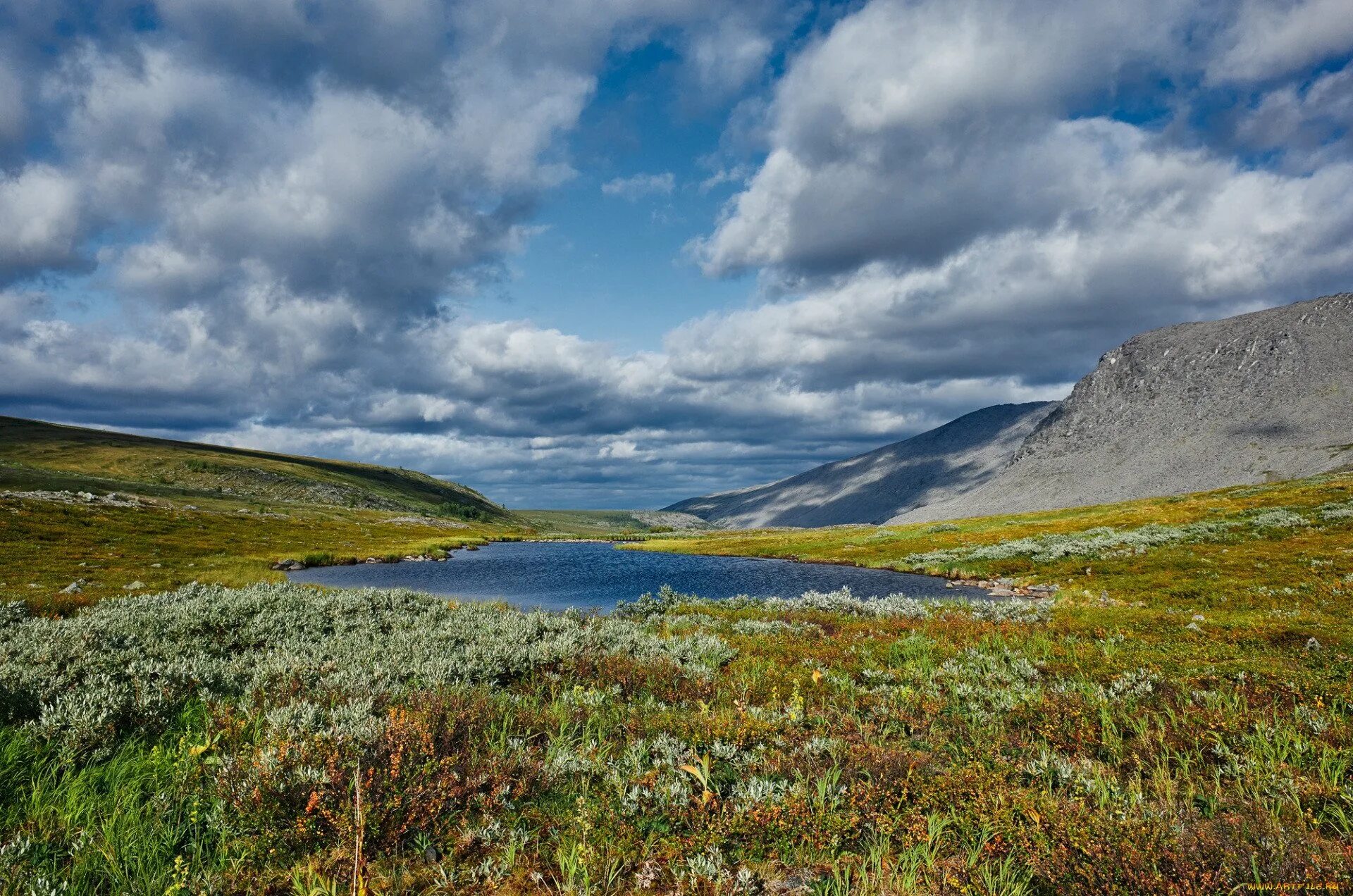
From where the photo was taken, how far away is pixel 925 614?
74.9 feet

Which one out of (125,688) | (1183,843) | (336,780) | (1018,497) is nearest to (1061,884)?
(1183,843)

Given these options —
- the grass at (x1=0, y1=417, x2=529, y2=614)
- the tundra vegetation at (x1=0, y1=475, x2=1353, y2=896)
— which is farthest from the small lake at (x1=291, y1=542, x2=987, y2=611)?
the tundra vegetation at (x1=0, y1=475, x2=1353, y2=896)

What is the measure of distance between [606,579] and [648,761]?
5747cm

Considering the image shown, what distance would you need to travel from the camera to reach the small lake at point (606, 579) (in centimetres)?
4812

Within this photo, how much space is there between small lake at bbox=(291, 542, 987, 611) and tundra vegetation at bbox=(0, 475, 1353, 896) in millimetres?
24552

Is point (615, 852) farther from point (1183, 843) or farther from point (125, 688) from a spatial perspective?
point (125, 688)

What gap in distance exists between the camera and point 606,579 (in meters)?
63.6

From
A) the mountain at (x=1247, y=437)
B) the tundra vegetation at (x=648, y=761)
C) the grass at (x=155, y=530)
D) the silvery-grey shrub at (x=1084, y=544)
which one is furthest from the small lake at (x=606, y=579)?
the mountain at (x=1247, y=437)

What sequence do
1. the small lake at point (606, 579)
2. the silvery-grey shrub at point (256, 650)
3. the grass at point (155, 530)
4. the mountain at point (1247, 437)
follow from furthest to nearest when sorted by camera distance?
the mountain at point (1247, 437) → the small lake at point (606, 579) → the grass at point (155, 530) → the silvery-grey shrub at point (256, 650)

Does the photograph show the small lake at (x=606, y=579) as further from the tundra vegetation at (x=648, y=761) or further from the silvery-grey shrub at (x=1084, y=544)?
the tundra vegetation at (x=648, y=761)

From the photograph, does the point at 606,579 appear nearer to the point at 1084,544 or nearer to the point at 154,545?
the point at 154,545

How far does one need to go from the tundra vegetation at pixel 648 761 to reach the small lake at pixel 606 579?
2455 cm

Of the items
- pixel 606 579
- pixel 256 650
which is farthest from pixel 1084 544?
pixel 256 650

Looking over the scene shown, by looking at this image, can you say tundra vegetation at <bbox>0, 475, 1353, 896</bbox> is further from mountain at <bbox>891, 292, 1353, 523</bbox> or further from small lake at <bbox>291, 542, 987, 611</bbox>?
mountain at <bbox>891, 292, 1353, 523</bbox>
